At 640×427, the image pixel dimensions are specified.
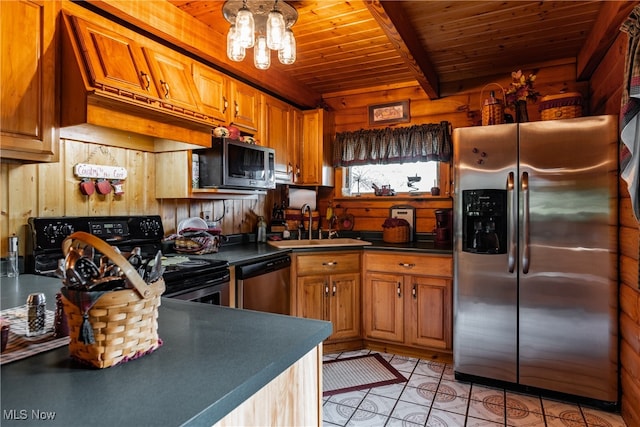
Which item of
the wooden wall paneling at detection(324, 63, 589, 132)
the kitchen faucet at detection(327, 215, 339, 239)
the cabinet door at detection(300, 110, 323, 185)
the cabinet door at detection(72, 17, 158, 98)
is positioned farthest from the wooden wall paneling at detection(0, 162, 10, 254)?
the wooden wall paneling at detection(324, 63, 589, 132)

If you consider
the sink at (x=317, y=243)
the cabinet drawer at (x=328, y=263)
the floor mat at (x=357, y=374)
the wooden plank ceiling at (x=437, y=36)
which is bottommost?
the floor mat at (x=357, y=374)

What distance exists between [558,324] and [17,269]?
301 centimetres

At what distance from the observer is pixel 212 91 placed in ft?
8.60

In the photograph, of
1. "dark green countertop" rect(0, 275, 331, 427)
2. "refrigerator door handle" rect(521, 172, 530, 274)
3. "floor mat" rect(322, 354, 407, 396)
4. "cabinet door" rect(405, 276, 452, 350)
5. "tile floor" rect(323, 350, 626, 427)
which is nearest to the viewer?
"dark green countertop" rect(0, 275, 331, 427)

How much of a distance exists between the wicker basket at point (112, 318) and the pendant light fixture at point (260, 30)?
4.08 ft

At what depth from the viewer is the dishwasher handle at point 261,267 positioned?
240 cm

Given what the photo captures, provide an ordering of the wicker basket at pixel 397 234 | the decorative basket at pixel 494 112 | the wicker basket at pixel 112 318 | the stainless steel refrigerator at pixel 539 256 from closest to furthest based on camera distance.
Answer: the wicker basket at pixel 112 318, the stainless steel refrigerator at pixel 539 256, the decorative basket at pixel 494 112, the wicker basket at pixel 397 234

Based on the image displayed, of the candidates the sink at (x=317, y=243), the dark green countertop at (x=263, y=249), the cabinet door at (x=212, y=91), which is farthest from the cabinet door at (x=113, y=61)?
the sink at (x=317, y=243)

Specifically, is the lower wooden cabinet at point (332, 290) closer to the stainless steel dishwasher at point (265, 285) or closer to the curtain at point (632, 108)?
the stainless steel dishwasher at point (265, 285)

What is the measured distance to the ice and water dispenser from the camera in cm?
242

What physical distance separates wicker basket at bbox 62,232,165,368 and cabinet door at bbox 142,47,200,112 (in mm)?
1595

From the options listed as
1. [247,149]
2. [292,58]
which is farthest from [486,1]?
[247,149]

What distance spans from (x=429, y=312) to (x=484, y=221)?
0.85m

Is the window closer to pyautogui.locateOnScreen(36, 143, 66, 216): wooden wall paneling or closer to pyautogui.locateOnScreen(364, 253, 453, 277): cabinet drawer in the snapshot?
pyautogui.locateOnScreen(364, 253, 453, 277): cabinet drawer
